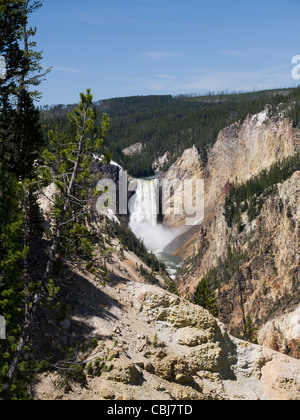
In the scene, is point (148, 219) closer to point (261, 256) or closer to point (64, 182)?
point (261, 256)

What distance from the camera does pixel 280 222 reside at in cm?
7631

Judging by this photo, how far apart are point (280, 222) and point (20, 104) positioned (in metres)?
61.9

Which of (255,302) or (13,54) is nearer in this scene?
(13,54)

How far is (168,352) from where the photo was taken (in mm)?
21312

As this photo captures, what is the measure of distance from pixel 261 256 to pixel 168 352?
5656 cm

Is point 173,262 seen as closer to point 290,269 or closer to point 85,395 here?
point 290,269

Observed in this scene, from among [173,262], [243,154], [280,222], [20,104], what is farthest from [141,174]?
[20,104]

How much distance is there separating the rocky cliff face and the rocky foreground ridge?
2234cm

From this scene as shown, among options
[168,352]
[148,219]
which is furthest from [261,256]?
[148,219]

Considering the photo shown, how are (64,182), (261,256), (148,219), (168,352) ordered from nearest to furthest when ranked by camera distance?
(64,182) < (168,352) < (261,256) < (148,219)

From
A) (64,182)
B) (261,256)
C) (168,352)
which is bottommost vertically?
(261,256)

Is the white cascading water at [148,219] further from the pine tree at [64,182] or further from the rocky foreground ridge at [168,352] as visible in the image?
the pine tree at [64,182]

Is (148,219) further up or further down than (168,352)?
further down

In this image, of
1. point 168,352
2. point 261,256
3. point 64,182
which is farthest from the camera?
point 261,256
